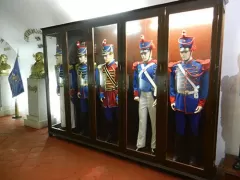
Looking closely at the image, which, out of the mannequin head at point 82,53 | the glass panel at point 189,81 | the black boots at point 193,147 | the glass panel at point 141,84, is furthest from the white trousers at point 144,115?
the mannequin head at point 82,53

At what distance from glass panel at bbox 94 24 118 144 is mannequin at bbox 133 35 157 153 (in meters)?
0.35

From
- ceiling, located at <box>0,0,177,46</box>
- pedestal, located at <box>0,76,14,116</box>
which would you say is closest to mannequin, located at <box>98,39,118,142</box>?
ceiling, located at <box>0,0,177,46</box>

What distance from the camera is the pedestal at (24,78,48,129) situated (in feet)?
12.1

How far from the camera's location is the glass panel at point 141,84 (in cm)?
220

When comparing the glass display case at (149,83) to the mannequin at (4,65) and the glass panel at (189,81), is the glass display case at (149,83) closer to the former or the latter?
the glass panel at (189,81)

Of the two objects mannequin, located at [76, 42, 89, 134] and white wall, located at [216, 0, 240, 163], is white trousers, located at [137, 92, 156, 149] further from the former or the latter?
mannequin, located at [76, 42, 89, 134]

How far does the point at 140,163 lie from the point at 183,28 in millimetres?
1655

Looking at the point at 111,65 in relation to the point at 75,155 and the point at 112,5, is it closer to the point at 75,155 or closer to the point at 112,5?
the point at 112,5

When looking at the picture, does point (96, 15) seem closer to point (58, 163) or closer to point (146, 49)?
point (146, 49)

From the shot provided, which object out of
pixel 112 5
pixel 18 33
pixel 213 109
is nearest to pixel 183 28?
pixel 213 109

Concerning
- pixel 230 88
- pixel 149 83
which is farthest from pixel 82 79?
pixel 230 88

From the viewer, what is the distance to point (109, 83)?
255cm

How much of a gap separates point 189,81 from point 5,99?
466 centimetres

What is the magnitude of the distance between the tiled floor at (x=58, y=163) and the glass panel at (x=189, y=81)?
1.37 ft
